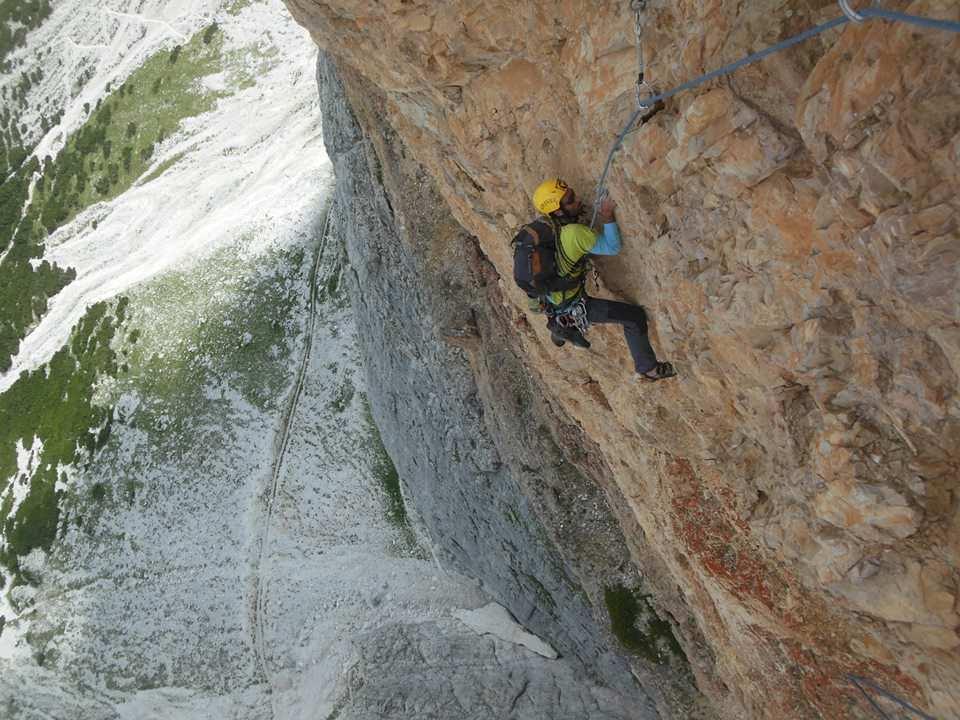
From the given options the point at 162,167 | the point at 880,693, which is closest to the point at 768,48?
the point at 880,693

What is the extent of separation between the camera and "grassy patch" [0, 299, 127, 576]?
33250 millimetres

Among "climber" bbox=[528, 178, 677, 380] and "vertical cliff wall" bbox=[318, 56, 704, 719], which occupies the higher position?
"climber" bbox=[528, 178, 677, 380]

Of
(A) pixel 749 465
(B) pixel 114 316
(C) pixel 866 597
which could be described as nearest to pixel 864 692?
(C) pixel 866 597

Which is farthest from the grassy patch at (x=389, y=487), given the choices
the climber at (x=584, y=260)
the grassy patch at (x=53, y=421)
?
the climber at (x=584, y=260)

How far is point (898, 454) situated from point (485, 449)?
15.3 metres

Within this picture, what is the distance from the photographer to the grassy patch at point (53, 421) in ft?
109

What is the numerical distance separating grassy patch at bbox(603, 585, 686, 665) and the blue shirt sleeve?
10.4 metres

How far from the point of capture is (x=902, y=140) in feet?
17.9

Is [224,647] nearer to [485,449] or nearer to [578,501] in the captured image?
[485,449]

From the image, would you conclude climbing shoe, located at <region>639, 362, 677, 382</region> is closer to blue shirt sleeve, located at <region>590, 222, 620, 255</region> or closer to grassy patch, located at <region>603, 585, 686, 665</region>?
blue shirt sleeve, located at <region>590, 222, 620, 255</region>

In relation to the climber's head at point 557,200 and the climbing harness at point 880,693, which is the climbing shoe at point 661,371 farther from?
the climbing harness at point 880,693

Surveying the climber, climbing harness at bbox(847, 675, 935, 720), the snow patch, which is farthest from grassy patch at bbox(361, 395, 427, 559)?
climbing harness at bbox(847, 675, 935, 720)

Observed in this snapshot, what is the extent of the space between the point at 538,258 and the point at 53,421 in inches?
1342

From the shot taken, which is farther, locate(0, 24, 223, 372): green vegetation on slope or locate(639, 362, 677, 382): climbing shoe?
locate(0, 24, 223, 372): green vegetation on slope
